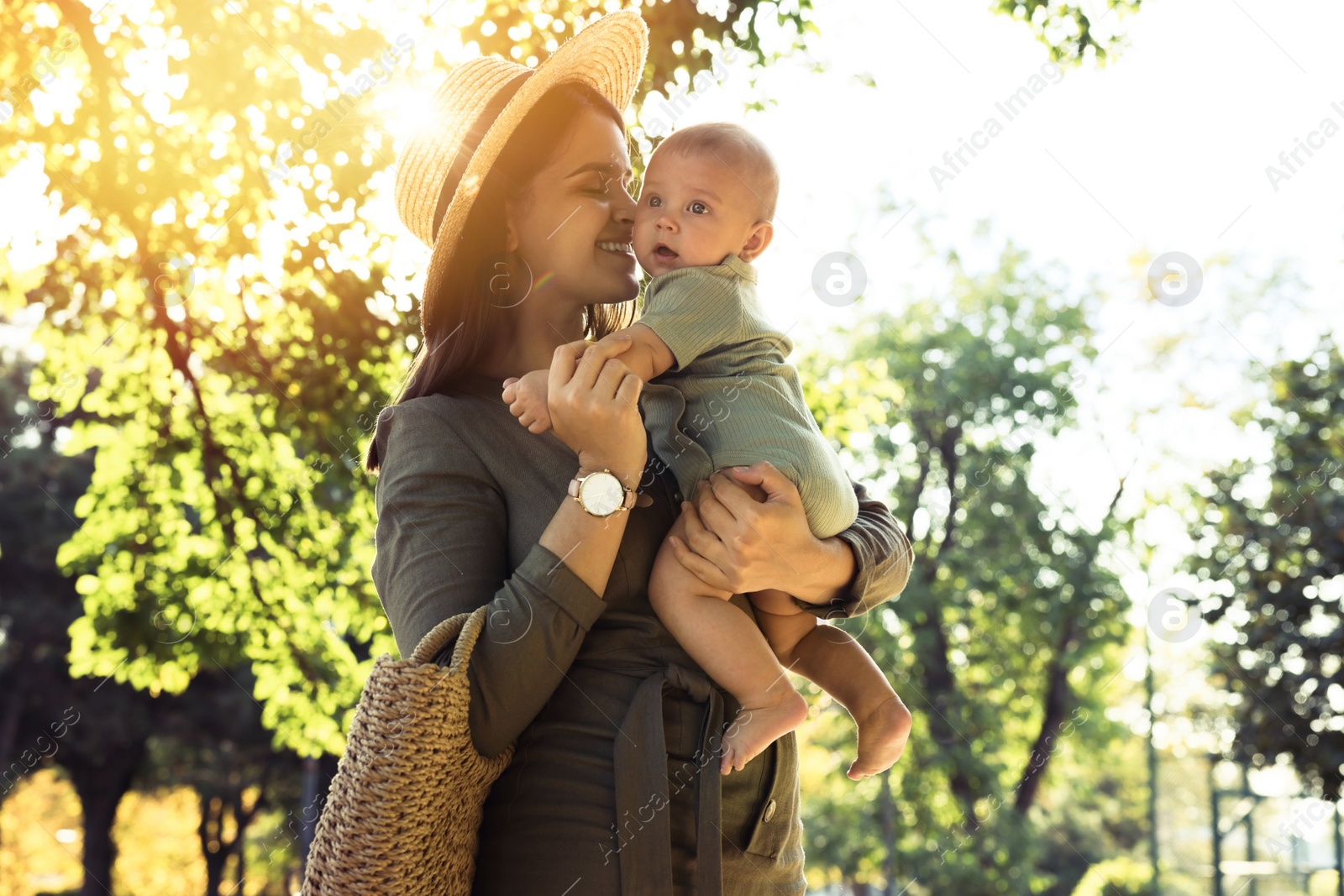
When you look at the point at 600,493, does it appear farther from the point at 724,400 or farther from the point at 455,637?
the point at 724,400

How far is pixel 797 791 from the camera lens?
6.99 ft

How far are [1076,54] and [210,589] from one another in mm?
5981

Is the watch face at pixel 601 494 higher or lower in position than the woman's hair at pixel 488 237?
lower

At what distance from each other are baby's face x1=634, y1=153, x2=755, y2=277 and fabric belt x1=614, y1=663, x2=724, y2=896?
0.83 m

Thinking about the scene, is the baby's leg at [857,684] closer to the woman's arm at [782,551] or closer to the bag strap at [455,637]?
the woman's arm at [782,551]

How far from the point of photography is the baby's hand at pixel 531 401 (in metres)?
1.89

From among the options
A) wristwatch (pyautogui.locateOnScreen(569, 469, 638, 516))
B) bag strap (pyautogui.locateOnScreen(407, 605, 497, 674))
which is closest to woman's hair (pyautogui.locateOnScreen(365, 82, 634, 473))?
wristwatch (pyautogui.locateOnScreen(569, 469, 638, 516))

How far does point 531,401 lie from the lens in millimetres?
1904

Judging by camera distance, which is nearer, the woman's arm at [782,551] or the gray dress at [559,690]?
the gray dress at [559,690]

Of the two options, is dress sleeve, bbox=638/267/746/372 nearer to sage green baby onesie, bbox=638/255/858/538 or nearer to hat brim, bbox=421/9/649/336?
sage green baby onesie, bbox=638/255/858/538

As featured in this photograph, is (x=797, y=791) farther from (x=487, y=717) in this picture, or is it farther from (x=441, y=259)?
(x=441, y=259)

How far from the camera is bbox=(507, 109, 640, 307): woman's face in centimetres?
226

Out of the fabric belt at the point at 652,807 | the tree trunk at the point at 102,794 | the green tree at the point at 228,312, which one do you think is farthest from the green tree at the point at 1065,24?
the tree trunk at the point at 102,794

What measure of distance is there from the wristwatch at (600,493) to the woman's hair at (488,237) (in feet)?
1.66
